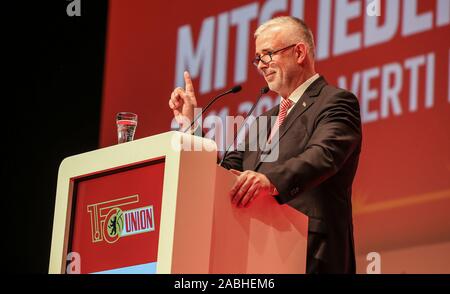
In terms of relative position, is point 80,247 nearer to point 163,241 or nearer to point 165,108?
point 163,241

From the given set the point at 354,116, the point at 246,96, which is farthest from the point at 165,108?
the point at 354,116

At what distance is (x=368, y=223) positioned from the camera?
3.29m

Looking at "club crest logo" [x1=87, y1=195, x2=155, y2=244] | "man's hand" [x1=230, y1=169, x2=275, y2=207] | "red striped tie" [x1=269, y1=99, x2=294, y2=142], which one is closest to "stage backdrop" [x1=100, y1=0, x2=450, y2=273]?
"red striped tie" [x1=269, y1=99, x2=294, y2=142]

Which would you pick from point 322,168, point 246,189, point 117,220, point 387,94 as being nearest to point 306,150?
point 322,168

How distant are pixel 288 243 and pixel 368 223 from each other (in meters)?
1.37

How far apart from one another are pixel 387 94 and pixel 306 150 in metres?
1.22

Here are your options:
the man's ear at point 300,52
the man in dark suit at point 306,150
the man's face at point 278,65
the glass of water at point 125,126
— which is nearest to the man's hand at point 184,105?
the man in dark suit at point 306,150

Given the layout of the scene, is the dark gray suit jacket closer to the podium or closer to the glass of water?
the podium

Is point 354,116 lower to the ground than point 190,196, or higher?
higher

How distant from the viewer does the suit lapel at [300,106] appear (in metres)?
2.48

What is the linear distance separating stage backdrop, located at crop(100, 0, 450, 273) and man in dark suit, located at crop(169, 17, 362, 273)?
0.64 meters

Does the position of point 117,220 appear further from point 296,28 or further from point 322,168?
point 296,28

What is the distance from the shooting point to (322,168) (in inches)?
83.5

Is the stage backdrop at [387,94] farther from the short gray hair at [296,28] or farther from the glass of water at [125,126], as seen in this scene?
the glass of water at [125,126]
